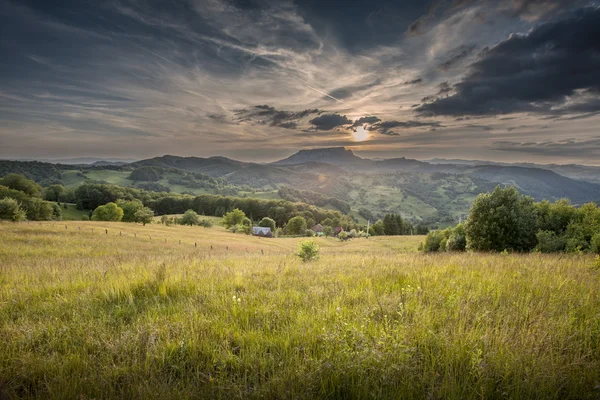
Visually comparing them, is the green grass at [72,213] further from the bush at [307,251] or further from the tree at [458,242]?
the tree at [458,242]

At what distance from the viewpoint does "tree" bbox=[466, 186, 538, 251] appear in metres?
21.8

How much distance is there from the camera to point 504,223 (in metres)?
21.8

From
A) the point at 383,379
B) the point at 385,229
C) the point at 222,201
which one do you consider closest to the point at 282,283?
the point at 383,379

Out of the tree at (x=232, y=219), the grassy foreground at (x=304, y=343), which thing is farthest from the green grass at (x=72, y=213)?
the grassy foreground at (x=304, y=343)

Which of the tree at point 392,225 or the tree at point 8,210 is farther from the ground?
the tree at point 8,210

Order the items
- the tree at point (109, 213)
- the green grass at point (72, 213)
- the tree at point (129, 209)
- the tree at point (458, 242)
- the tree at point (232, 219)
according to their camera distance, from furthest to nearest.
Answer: the tree at point (232, 219)
the green grass at point (72, 213)
the tree at point (129, 209)
the tree at point (109, 213)
the tree at point (458, 242)

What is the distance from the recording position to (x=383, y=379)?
2684 mm

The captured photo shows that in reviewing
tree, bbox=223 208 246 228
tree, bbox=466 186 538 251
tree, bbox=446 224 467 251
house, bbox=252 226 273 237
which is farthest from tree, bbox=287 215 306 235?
tree, bbox=466 186 538 251

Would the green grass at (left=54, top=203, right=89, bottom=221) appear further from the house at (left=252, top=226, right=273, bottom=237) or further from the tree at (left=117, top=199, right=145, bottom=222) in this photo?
the house at (left=252, top=226, right=273, bottom=237)

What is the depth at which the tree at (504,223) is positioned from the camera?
2181cm

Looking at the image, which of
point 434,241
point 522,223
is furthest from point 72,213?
point 522,223

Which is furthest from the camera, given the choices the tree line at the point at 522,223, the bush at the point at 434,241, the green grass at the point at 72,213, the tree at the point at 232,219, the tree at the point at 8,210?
the tree at the point at 232,219

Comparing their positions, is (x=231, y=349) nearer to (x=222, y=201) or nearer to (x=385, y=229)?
(x=385, y=229)

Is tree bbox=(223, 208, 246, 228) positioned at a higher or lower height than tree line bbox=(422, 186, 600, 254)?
lower
